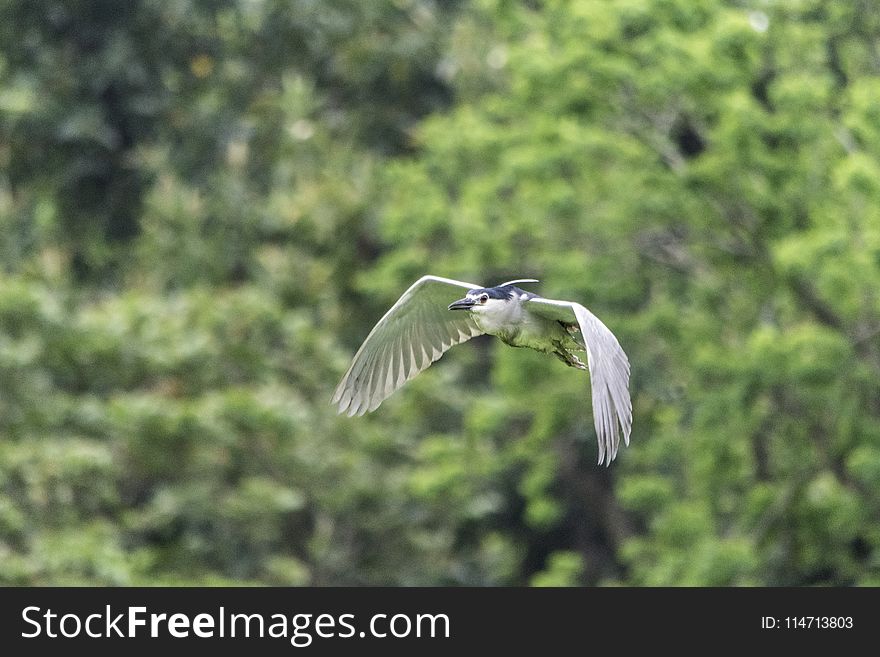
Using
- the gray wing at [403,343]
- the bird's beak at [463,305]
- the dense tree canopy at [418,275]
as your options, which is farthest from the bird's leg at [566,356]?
the dense tree canopy at [418,275]

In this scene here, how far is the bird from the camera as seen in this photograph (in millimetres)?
7773

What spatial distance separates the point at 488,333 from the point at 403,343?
3.35ft

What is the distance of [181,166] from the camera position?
19.4 m

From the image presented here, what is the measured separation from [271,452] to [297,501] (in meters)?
0.74

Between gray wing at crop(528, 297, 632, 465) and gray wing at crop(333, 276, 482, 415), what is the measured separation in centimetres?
73

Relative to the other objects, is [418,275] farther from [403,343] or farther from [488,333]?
[488,333]

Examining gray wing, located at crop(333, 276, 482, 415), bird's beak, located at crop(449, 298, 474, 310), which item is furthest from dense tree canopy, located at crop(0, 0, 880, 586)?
bird's beak, located at crop(449, 298, 474, 310)

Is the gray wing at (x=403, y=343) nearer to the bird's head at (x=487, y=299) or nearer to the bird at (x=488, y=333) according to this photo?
the bird at (x=488, y=333)

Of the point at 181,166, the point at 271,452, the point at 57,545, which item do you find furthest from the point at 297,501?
the point at 181,166

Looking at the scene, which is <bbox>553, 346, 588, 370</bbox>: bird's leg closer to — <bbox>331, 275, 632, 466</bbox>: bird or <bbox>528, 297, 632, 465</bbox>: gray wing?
<bbox>331, 275, 632, 466</bbox>: bird

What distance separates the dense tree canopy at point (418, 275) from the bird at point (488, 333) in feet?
24.0

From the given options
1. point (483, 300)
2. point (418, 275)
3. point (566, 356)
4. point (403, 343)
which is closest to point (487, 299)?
point (483, 300)
